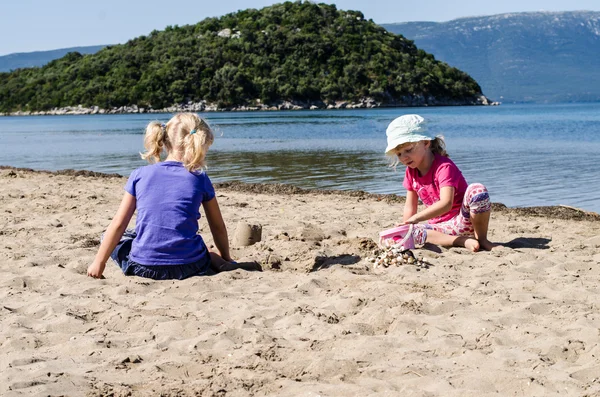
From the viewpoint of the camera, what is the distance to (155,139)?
507cm

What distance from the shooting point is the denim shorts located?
505 cm

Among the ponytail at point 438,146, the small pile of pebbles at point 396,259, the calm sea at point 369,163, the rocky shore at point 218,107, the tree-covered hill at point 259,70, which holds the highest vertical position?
the tree-covered hill at point 259,70

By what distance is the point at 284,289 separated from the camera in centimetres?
482

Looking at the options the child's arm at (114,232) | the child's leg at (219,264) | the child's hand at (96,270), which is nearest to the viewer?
the child's arm at (114,232)

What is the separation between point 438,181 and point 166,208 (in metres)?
2.34

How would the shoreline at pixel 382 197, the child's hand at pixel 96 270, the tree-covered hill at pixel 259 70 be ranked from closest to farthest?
the child's hand at pixel 96 270
the shoreline at pixel 382 197
the tree-covered hill at pixel 259 70

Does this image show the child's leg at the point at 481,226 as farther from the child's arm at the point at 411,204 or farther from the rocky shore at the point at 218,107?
the rocky shore at the point at 218,107

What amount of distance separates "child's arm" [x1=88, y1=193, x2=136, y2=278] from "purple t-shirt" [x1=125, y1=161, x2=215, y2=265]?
67 mm

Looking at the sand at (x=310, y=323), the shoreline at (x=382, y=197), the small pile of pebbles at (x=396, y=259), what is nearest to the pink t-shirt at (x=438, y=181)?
the sand at (x=310, y=323)

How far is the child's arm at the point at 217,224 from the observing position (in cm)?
518

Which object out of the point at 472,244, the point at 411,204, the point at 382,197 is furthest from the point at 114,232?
the point at 382,197

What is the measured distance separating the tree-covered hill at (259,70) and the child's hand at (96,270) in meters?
101

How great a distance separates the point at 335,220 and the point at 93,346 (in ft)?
14.7

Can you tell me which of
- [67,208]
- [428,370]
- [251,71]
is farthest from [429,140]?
[251,71]
